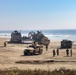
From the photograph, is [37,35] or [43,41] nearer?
[43,41]

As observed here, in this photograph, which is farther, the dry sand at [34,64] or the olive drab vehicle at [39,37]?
the olive drab vehicle at [39,37]

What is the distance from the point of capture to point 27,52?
4106 cm

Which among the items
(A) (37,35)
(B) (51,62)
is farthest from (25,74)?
(A) (37,35)

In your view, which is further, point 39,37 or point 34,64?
point 39,37

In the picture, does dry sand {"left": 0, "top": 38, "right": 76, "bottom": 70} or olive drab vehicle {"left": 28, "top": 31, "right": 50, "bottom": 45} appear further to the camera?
olive drab vehicle {"left": 28, "top": 31, "right": 50, "bottom": 45}

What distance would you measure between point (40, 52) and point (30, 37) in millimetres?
34065

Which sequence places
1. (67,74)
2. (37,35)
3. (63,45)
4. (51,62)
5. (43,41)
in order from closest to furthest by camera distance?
(67,74) → (51,62) → (63,45) → (43,41) → (37,35)

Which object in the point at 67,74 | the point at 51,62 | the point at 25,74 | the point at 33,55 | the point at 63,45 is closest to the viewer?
the point at 25,74

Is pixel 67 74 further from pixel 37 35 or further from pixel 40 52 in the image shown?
pixel 37 35

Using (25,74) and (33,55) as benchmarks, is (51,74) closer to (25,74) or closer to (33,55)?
(25,74)

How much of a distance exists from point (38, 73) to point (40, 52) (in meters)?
25.4

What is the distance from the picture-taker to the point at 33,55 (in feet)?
132

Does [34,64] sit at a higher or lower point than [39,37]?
lower

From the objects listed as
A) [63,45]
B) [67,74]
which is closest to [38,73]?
[67,74]
